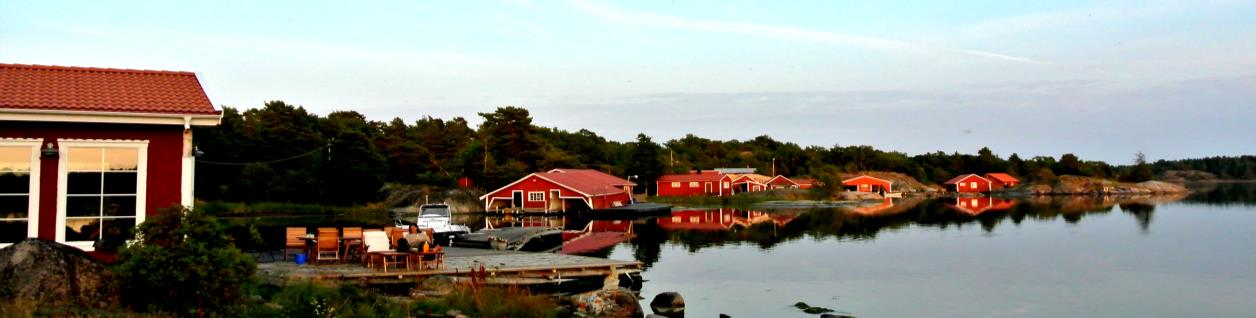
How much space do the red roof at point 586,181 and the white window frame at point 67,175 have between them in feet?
160

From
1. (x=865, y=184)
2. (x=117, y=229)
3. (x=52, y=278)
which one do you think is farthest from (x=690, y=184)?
(x=52, y=278)

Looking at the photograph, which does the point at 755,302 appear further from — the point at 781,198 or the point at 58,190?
the point at 781,198

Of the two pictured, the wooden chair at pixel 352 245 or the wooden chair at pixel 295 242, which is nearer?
the wooden chair at pixel 352 245

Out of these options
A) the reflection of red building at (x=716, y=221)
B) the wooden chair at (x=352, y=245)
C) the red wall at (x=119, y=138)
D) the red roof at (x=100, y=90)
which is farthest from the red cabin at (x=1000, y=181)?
the red wall at (x=119, y=138)

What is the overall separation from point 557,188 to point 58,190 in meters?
50.9

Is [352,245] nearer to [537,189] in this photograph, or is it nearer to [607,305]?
[607,305]

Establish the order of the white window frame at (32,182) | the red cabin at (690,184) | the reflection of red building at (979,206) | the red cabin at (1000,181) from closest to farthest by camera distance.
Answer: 1. the white window frame at (32,182)
2. the reflection of red building at (979,206)
3. the red cabin at (690,184)
4. the red cabin at (1000,181)

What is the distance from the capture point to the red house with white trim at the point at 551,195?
208 feet

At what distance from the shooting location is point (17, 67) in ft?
47.5

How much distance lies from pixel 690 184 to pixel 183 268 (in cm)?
7666

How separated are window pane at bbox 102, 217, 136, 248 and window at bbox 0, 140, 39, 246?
2.97ft

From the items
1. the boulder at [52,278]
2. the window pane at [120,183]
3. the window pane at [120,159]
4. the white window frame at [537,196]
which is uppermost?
the white window frame at [537,196]

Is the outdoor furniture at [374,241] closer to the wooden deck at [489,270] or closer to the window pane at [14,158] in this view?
the wooden deck at [489,270]

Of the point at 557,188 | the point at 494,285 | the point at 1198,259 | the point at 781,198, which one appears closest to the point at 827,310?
the point at 494,285
